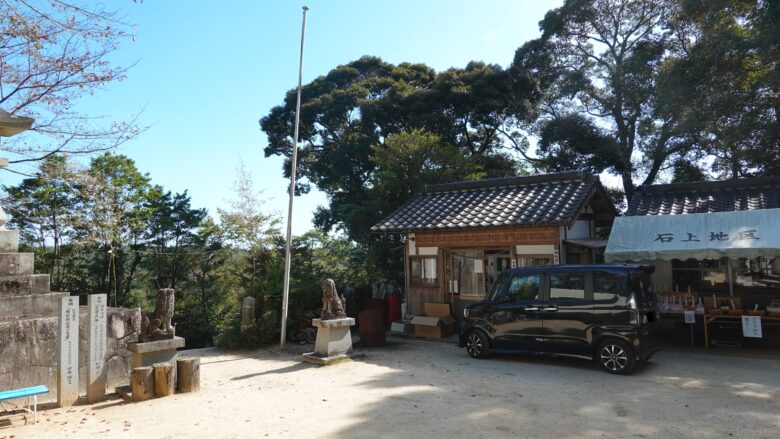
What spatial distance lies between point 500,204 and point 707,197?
531 cm

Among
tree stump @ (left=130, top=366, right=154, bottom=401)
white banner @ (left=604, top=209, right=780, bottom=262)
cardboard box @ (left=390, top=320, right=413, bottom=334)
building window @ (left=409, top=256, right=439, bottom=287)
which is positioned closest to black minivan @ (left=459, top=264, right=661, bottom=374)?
white banner @ (left=604, top=209, right=780, bottom=262)

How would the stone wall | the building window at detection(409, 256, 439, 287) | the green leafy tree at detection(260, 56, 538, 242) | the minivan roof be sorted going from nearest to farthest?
the stone wall, the minivan roof, the building window at detection(409, 256, 439, 287), the green leafy tree at detection(260, 56, 538, 242)

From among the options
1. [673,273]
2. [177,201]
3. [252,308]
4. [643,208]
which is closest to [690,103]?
[643,208]

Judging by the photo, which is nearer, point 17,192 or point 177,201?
point 17,192

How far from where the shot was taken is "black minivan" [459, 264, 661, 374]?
7.31 meters

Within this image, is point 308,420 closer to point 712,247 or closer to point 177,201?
point 712,247

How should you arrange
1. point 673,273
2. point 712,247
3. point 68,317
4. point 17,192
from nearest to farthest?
1. point 68,317
2. point 712,247
3. point 673,273
4. point 17,192

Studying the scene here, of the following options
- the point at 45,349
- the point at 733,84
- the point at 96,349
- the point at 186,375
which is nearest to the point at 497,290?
the point at 186,375

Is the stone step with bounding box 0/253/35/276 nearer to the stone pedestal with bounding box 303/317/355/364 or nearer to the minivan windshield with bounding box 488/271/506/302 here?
the stone pedestal with bounding box 303/317/355/364

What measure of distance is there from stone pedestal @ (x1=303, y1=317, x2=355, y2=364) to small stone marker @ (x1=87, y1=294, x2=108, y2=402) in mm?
3642

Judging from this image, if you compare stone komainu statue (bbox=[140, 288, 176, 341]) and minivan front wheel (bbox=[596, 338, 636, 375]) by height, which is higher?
stone komainu statue (bbox=[140, 288, 176, 341])

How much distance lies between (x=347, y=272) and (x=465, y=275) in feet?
22.6

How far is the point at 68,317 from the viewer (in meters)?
6.43

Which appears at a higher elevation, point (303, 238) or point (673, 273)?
point (303, 238)
